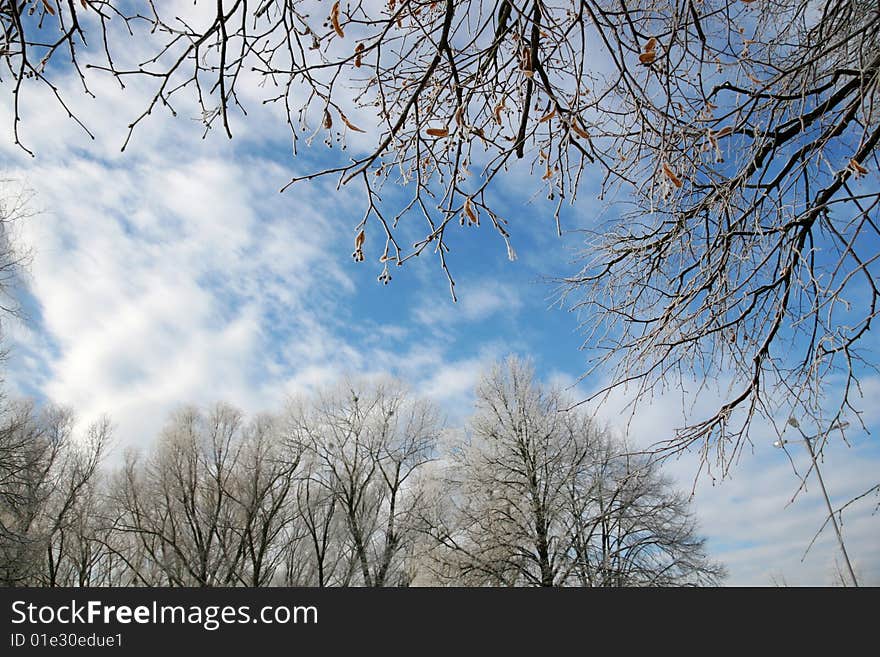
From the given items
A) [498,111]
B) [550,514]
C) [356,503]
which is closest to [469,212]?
[498,111]

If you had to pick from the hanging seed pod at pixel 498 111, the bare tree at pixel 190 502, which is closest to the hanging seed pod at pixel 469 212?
the hanging seed pod at pixel 498 111

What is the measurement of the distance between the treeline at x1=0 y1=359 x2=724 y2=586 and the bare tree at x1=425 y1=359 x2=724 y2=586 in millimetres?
35

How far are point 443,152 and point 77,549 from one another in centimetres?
2009

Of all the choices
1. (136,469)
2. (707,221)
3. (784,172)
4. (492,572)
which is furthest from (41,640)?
(136,469)

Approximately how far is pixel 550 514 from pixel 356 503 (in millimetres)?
6935

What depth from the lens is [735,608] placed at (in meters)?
4.29

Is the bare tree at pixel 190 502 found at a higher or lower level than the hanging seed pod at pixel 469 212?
higher

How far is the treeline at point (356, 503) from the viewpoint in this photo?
39.7 ft

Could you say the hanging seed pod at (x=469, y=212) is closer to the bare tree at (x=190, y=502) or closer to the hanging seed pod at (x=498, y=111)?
the hanging seed pod at (x=498, y=111)

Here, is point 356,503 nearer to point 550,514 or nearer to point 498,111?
point 550,514

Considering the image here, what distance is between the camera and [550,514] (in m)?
12.2

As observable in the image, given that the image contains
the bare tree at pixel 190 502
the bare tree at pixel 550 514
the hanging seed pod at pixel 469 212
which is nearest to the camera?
the hanging seed pod at pixel 469 212

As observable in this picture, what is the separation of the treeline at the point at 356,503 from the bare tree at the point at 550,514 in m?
0.03

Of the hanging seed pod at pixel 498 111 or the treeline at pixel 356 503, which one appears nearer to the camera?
the hanging seed pod at pixel 498 111
